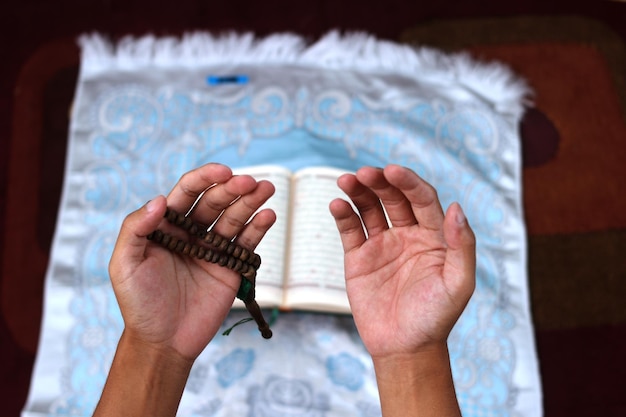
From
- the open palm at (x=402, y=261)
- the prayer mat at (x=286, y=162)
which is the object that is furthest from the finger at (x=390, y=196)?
the prayer mat at (x=286, y=162)

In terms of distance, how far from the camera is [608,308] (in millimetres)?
1221

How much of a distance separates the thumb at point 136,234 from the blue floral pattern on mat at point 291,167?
0.43 metres

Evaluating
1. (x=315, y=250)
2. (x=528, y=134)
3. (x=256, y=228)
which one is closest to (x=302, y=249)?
(x=315, y=250)

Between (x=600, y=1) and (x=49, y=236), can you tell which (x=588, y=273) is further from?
(x=49, y=236)

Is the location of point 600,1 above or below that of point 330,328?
above

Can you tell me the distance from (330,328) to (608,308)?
1.95 feet

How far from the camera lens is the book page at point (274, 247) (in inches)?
39.9

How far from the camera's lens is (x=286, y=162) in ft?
3.92

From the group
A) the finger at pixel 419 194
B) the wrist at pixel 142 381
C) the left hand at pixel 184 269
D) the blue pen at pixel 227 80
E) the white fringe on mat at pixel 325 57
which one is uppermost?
the white fringe on mat at pixel 325 57

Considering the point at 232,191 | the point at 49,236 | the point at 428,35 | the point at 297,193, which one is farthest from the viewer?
the point at 428,35

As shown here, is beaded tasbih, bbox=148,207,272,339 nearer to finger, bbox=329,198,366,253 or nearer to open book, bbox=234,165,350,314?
finger, bbox=329,198,366,253

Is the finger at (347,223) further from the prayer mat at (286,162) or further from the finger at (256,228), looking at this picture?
the prayer mat at (286,162)

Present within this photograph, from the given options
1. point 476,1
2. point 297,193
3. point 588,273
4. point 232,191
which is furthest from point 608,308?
point 232,191

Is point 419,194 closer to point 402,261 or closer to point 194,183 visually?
point 402,261
